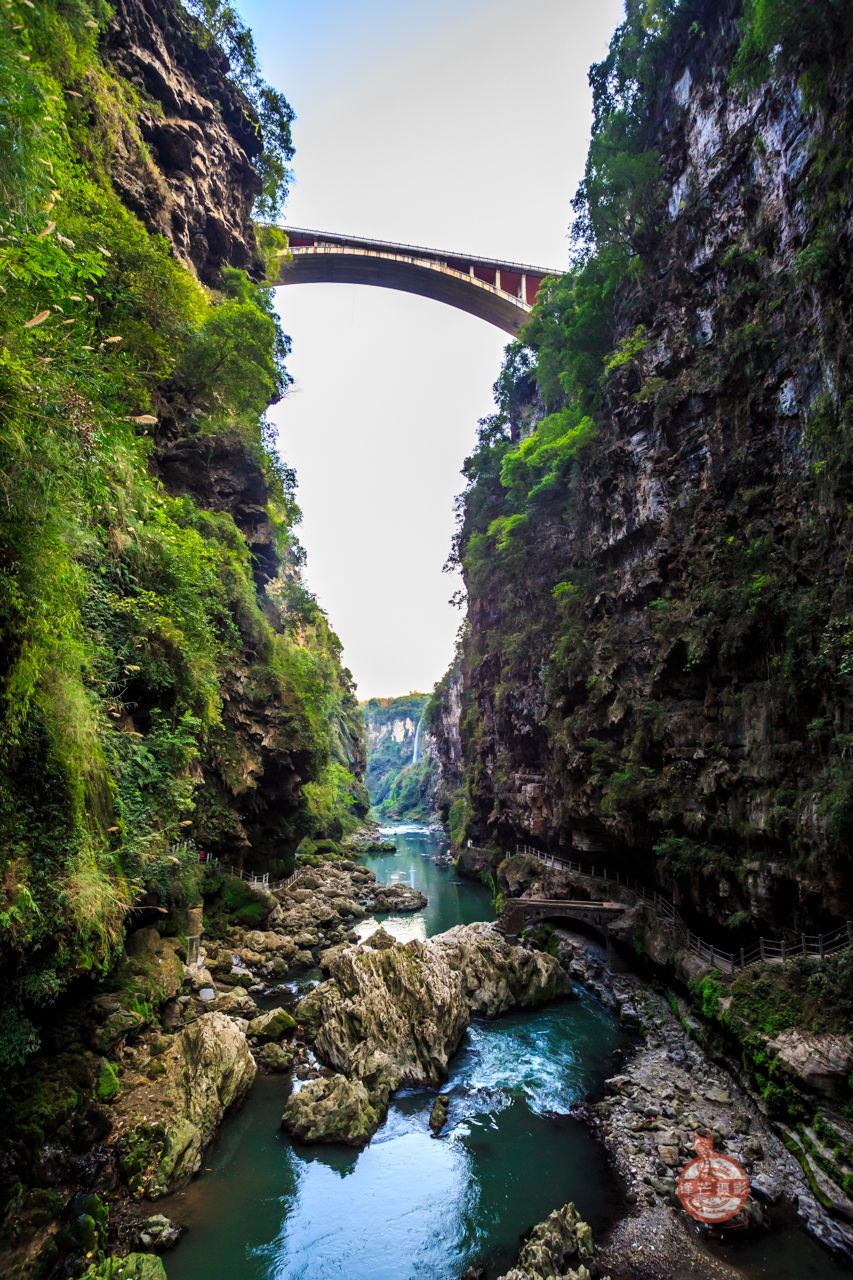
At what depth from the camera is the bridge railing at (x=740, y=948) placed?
9.52 meters

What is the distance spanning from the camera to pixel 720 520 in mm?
13578

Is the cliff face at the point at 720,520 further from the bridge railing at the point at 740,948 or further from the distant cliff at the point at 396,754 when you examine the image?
the distant cliff at the point at 396,754

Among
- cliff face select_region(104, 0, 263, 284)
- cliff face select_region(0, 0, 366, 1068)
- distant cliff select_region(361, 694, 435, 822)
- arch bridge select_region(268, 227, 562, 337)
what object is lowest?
distant cliff select_region(361, 694, 435, 822)

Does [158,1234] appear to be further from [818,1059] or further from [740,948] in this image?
[740,948]

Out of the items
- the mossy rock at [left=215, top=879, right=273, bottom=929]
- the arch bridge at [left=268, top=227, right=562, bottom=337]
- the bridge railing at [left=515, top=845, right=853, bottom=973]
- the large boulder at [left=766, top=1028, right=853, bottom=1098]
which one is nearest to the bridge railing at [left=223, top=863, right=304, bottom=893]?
the mossy rock at [left=215, top=879, right=273, bottom=929]

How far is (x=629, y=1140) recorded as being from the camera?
918 centimetres

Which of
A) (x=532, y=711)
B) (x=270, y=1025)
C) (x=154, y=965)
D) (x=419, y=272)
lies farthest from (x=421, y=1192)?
(x=419, y=272)

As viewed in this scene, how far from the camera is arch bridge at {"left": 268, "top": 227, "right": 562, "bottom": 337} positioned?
33938 millimetres

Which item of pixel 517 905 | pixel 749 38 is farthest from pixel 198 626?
pixel 749 38

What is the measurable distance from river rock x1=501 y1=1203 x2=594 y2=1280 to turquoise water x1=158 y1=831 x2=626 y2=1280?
384mm

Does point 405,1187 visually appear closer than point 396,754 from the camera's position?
Yes

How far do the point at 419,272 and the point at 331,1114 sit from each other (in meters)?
42.1

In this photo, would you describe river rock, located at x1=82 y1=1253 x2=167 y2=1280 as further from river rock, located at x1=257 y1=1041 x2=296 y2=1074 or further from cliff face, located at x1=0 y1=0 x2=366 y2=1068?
river rock, located at x1=257 y1=1041 x2=296 y2=1074

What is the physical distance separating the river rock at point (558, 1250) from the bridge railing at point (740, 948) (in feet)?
18.3
